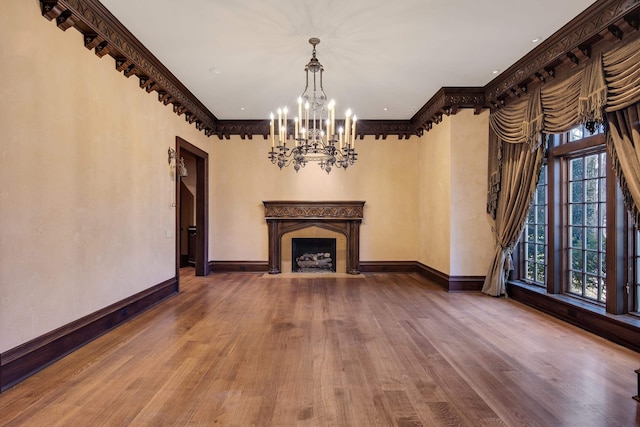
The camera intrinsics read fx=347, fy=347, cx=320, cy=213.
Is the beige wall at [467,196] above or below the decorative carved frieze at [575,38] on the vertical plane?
below

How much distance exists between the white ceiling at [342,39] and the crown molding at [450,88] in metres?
0.13

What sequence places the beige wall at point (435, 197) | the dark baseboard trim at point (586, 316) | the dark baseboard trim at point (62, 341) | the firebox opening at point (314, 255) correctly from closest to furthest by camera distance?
the dark baseboard trim at point (62, 341) < the dark baseboard trim at point (586, 316) < the beige wall at point (435, 197) < the firebox opening at point (314, 255)


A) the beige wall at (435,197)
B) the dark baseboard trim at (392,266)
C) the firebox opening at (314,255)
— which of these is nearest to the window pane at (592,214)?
the beige wall at (435,197)

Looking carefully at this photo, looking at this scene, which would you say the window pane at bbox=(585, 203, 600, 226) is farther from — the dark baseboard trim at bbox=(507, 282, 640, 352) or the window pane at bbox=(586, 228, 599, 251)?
the dark baseboard trim at bbox=(507, 282, 640, 352)

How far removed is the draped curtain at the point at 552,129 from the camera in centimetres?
309

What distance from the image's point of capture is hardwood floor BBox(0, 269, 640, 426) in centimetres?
221

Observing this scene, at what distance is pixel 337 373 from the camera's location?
278cm

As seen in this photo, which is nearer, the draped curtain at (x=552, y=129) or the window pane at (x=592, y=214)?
the draped curtain at (x=552, y=129)

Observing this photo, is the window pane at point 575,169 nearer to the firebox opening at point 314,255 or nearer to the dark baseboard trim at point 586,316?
the dark baseboard trim at point 586,316

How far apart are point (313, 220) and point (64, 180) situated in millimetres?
4914

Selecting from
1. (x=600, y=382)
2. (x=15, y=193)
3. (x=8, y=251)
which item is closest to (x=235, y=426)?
(x=8, y=251)

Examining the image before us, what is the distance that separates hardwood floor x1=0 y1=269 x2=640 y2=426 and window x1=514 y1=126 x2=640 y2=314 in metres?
0.57

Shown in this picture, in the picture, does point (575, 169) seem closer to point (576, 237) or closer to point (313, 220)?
point (576, 237)

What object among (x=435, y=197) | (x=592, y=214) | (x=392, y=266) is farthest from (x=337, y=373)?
(x=392, y=266)
